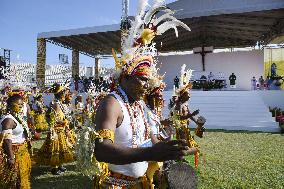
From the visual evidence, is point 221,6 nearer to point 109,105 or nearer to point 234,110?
point 234,110

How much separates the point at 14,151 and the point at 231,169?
4835mm

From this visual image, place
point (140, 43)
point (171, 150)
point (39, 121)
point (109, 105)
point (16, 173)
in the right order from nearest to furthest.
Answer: point (171, 150)
point (109, 105)
point (140, 43)
point (16, 173)
point (39, 121)

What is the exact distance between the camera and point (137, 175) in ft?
9.97

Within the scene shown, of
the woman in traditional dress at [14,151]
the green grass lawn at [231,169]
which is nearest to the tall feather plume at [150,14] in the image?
the woman in traditional dress at [14,151]

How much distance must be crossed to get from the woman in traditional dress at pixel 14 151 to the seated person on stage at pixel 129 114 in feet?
8.91

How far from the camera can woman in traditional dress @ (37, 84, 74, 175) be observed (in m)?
8.11

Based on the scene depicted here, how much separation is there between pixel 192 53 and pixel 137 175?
91.4ft

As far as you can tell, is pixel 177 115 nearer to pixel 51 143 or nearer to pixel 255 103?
pixel 51 143

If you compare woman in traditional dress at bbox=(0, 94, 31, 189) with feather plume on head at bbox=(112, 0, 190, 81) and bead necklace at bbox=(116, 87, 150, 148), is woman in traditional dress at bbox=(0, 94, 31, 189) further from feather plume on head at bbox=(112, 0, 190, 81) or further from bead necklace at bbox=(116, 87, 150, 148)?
bead necklace at bbox=(116, 87, 150, 148)

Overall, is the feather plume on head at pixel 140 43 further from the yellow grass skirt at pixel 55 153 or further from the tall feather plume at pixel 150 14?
the yellow grass skirt at pixel 55 153

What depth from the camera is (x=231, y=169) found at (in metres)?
8.05

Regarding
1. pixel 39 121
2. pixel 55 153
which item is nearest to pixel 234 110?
pixel 39 121

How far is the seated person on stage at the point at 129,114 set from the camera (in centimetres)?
257

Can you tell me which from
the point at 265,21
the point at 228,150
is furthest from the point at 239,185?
the point at 265,21
